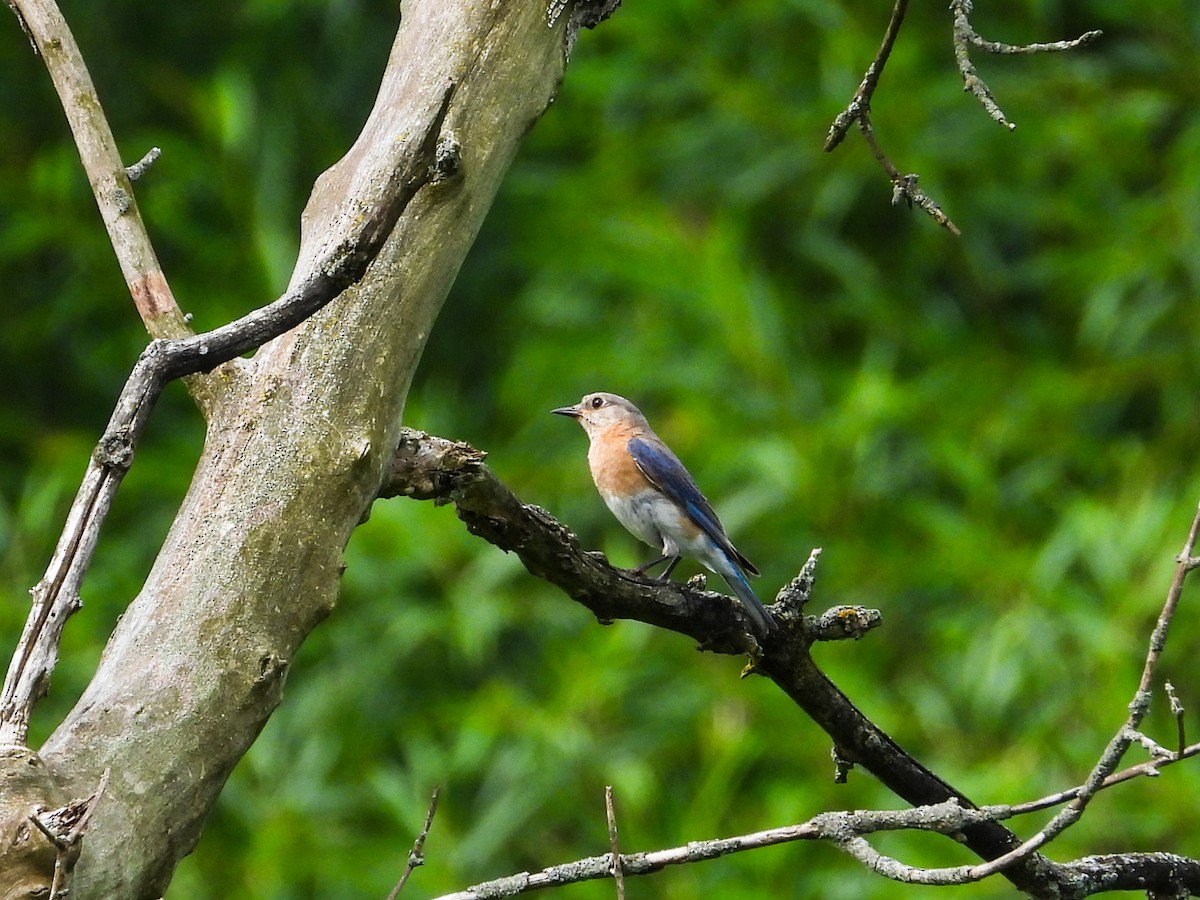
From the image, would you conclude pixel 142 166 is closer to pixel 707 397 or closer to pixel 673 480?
Answer: pixel 673 480

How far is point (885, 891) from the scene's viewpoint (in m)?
5.49

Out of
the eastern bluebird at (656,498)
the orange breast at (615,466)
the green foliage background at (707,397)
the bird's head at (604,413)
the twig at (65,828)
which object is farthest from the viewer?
the green foliage background at (707,397)

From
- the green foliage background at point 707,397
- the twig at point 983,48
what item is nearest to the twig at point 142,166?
the twig at point 983,48

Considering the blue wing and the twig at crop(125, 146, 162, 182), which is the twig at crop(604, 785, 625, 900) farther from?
the blue wing

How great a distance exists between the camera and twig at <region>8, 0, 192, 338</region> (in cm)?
233

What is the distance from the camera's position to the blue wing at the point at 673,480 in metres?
4.37

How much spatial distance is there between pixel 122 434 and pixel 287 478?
0.98 feet

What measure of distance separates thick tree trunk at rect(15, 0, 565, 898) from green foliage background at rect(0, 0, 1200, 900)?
3583 millimetres

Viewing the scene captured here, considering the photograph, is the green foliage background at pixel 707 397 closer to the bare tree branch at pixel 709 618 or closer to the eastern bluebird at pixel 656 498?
the eastern bluebird at pixel 656 498

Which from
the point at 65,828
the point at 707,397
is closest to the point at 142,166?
the point at 65,828

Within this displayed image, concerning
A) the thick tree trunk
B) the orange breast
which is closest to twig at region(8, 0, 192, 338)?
the thick tree trunk

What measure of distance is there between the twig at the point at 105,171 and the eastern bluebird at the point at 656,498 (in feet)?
6.84

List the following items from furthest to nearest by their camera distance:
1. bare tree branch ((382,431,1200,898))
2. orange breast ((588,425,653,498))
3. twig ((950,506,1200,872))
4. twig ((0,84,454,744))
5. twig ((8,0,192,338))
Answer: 1. orange breast ((588,425,653,498))
2. twig ((8,0,192,338))
3. bare tree branch ((382,431,1200,898))
4. twig ((950,506,1200,872))
5. twig ((0,84,454,744))

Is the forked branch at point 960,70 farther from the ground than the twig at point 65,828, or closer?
farther from the ground
